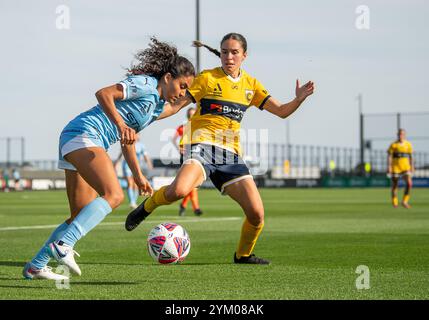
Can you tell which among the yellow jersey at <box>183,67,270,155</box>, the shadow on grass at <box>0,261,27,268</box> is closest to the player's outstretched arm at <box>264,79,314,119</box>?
the yellow jersey at <box>183,67,270,155</box>

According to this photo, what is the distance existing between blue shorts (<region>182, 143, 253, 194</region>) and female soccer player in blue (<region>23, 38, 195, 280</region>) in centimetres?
101

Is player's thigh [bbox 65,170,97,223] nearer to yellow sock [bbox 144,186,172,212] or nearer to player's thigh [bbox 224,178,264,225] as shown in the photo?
yellow sock [bbox 144,186,172,212]

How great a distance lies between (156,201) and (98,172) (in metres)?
1.70

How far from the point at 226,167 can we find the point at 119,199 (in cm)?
207

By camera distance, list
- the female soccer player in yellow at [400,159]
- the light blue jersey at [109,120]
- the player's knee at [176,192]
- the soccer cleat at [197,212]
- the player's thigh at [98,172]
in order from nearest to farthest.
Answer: the player's thigh at [98,172], the light blue jersey at [109,120], the player's knee at [176,192], the soccer cleat at [197,212], the female soccer player in yellow at [400,159]

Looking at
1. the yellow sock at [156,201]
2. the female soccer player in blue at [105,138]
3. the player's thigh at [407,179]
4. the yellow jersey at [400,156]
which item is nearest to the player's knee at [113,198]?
the female soccer player in blue at [105,138]

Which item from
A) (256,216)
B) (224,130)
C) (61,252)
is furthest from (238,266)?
(61,252)

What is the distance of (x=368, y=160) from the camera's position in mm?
70062

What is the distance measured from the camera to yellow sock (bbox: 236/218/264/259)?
33.5 feet

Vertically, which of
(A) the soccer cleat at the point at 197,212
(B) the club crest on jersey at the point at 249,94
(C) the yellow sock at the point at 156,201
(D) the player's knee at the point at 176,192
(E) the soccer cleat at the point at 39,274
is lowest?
(A) the soccer cleat at the point at 197,212

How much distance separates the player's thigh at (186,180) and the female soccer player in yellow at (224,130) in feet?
0.04

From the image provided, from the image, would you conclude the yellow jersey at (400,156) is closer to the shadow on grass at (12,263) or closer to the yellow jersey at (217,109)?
the yellow jersey at (217,109)

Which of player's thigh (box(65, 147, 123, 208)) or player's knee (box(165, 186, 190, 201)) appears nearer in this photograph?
player's thigh (box(65, 147, 123, 208))

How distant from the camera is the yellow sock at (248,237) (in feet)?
33.5
